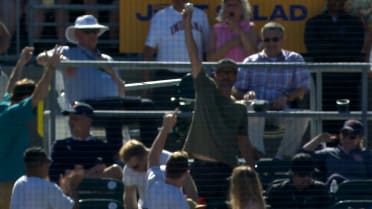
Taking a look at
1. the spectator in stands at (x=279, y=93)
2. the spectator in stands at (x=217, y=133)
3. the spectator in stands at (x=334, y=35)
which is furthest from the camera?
the spectator in stands at (x=334, y=35)

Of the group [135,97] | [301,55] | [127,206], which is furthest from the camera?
[301,55]

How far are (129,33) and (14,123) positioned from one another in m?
2.27

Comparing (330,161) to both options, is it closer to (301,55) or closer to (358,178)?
(358,178)

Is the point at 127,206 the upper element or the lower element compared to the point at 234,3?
lower

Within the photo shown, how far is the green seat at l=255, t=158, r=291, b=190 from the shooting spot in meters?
12.0

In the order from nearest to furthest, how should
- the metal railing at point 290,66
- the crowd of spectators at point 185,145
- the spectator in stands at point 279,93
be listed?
the crowd of spectators at point 185,145 < the metal railing at point 290,66 < the spectator in stands at point 279,93

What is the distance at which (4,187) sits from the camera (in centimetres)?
1188

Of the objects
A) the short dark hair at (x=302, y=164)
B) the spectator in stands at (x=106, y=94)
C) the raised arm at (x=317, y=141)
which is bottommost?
the short dark hair at (x=302, y=164)

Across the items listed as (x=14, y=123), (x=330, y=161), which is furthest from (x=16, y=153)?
(x=330, y=161)

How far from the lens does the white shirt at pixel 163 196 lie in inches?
451

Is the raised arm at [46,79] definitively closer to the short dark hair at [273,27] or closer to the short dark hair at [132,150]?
the short dark hair at [132,150]

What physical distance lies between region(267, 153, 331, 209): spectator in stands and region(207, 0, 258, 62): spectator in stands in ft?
4.93

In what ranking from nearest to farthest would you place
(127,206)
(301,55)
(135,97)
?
(127,206), (135,97), (301,55)

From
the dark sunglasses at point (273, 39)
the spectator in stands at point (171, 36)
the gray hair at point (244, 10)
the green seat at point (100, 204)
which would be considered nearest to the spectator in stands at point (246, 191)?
the green seat at point (100, 204)
